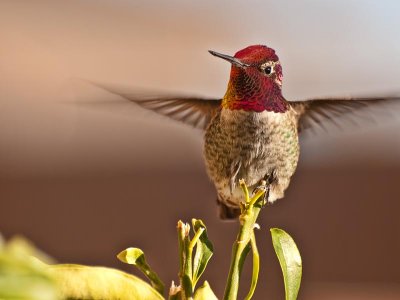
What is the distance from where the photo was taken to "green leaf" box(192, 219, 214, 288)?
612 millimetres

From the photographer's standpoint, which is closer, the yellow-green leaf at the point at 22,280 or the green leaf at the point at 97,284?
the yellow-green leaf at the point at 22,280

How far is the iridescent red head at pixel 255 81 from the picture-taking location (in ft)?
4.45

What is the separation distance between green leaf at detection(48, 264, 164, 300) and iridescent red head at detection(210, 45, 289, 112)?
34.7 inches

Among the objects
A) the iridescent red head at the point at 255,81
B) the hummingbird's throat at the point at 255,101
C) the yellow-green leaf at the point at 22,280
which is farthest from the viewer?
the hummingbird's throat at the point at 255,101

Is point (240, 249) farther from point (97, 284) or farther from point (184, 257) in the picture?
point (97, 284)

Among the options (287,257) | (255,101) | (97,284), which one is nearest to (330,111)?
(255,101)

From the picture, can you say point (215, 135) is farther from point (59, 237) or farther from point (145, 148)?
point (145, 148)

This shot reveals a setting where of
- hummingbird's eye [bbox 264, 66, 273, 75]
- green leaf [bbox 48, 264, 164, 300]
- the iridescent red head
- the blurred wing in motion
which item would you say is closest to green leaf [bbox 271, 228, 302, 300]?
green leaf [bbox 48, 264, 164, 300]

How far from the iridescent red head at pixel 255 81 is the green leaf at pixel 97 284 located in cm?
88

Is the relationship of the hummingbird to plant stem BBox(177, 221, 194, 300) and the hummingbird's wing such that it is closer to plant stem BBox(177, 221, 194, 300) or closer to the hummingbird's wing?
the hummingbird's wing

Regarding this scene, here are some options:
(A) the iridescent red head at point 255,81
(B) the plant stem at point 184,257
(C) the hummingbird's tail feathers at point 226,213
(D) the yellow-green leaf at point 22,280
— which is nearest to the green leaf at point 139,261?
(B) the plant stem at point 184,257

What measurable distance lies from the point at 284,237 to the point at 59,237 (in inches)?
191

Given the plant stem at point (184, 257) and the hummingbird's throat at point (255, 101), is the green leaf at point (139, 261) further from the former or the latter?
the hummingbird's throat at point (255, 101)

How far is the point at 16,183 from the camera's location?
219 inches
